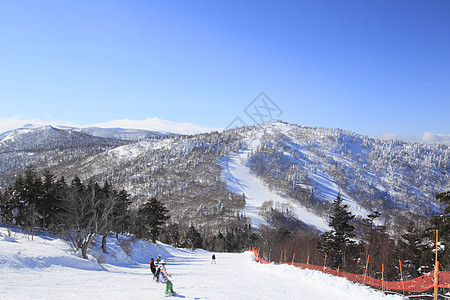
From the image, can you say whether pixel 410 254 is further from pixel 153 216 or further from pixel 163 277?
pixel 153 216

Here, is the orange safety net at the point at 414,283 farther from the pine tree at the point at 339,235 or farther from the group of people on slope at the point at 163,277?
the pine tree at the point at 339,235

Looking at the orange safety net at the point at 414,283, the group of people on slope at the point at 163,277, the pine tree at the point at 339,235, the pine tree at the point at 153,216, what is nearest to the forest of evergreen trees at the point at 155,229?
the pine tree at the point at 339,235

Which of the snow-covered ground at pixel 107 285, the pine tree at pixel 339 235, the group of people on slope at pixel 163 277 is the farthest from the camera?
the pine tree at pixel 339 235

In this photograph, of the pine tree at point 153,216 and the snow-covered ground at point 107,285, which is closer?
the snow-covered ground at point 107,285

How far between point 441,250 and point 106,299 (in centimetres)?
2303

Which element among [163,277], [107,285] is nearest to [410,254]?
[163,277]

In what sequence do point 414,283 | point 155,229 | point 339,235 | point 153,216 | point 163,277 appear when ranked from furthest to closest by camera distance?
point 153,216 < point 155,229 < point 339,235 < point 414,283 < point 163,277

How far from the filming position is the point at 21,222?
45.7m

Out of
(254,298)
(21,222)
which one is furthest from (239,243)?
(254,298)

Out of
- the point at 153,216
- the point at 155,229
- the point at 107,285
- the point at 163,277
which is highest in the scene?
the point at 163,277

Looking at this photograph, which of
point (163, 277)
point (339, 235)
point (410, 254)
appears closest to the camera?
point (163, 277)

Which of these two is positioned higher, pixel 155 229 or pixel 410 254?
pixel 410 254

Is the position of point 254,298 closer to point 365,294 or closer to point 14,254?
point 365,294

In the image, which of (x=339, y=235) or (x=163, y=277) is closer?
(x=163, y=277)
